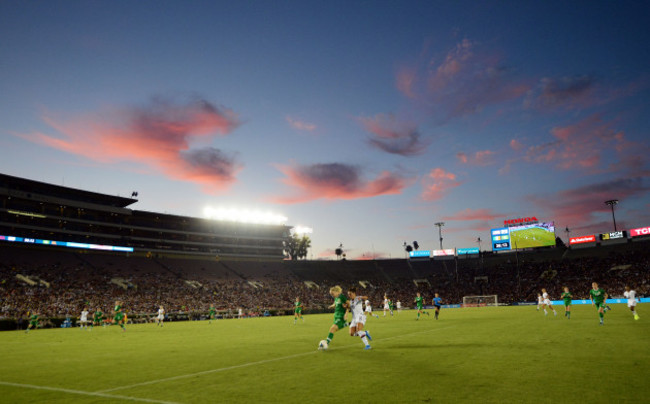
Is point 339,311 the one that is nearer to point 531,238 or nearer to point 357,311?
point 357,311

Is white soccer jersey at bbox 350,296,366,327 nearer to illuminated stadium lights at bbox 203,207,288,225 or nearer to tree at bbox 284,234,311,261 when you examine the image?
illuminated stadium lights at bbox 203,207,288,225

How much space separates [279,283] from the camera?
272 feet

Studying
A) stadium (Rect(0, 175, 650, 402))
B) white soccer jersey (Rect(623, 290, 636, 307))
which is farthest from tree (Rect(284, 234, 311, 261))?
white soccer jersey (Rect(623, 290, 636, 307))

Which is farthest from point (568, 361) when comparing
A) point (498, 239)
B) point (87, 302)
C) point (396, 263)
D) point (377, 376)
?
point (396, 263)

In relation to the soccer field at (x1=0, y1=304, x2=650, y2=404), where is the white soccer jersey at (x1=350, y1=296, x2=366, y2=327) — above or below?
above

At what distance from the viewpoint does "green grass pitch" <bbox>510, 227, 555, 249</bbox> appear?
7894cm

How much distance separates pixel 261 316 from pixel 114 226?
34624 millimetres

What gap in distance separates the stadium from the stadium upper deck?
0.84ft

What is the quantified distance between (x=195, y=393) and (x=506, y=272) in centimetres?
8671

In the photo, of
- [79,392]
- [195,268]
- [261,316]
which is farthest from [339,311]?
[195,268]

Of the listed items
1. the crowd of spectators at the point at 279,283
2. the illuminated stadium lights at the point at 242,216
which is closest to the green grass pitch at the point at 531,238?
the crowd of spectators at the point at 279,283

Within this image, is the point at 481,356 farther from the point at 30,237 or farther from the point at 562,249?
the point at 562,249

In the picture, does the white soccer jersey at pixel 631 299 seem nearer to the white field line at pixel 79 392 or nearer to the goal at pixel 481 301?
the white field line at pixel 79 392

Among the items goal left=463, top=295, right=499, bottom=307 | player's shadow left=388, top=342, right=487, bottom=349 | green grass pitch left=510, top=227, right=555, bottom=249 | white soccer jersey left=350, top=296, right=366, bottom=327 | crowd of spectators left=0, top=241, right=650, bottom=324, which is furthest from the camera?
green grass pitch left=510, top=227, right=555, bottom=249
